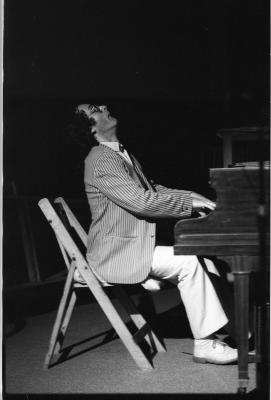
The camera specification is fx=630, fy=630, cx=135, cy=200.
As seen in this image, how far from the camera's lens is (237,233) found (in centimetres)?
263

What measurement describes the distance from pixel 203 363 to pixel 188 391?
493mm

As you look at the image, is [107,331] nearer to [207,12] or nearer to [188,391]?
[188,391]

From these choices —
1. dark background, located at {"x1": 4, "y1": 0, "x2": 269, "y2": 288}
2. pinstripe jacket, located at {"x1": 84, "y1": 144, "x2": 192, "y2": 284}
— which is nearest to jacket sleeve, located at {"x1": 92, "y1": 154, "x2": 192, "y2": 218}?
pinstripe jacket, located at {"x1": 84, "y1": 144, "x2": 192, "y2": 284}

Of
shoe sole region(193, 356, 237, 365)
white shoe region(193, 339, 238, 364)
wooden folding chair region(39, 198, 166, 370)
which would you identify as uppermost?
wooden folding chair region(39, 198, 166, 370)

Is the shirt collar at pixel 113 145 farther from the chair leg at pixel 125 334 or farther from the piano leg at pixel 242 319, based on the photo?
the piano leg at pixel 242 319

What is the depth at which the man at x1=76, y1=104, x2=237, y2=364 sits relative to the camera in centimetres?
312

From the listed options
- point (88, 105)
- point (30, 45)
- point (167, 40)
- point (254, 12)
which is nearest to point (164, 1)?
point (167, 40)

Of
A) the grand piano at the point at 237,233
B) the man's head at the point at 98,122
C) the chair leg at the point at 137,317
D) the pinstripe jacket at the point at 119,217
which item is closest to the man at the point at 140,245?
the pinstripe jacket at the point at 119,217

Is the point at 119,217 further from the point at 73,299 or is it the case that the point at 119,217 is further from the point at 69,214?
the point at 73,299

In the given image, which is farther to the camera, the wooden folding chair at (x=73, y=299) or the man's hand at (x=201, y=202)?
the wooden folding chair at (x=73, y=299)

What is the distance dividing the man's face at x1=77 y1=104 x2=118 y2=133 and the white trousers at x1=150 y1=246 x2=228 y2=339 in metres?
0.75

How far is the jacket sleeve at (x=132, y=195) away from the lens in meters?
3.07

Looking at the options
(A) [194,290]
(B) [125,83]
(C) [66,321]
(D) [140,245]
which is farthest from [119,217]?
(B) [125,83]

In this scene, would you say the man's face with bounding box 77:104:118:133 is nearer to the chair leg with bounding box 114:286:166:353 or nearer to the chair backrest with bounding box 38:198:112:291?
the chair backrest with bounding box 38:198:112:291
